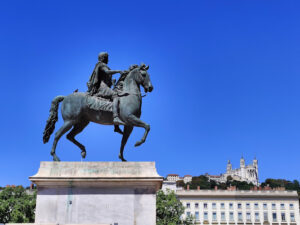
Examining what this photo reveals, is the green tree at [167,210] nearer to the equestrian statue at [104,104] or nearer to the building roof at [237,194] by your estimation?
the building roof at [237,194]

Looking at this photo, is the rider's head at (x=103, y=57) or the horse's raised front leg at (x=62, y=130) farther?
the rider's head at (x=103, y=57)

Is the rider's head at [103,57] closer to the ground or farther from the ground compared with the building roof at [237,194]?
closer to the ground

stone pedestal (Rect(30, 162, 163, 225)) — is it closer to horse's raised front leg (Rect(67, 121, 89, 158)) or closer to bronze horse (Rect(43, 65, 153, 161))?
bronze horse (Rect(43, 65, 153, 161))

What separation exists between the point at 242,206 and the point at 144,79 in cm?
8503

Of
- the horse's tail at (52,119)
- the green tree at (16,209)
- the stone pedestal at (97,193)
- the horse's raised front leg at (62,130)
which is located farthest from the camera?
the green tree at (16,209)

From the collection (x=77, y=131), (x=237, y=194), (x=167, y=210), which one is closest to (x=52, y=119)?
(x=77, y=131)

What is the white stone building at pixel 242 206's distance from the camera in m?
91.3

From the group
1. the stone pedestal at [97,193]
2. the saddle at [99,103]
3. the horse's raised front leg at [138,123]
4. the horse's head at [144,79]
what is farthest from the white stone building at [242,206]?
the stone pedestal at [97,193]

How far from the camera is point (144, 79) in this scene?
1295 centimetres

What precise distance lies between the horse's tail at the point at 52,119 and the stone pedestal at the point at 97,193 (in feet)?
4.85

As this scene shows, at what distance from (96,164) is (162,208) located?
135 feet

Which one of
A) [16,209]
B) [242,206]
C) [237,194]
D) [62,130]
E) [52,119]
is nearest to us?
[62,130]

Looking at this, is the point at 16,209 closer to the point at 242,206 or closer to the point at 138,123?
the point at 138,123

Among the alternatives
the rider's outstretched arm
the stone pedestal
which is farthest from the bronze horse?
the stone pedestal
